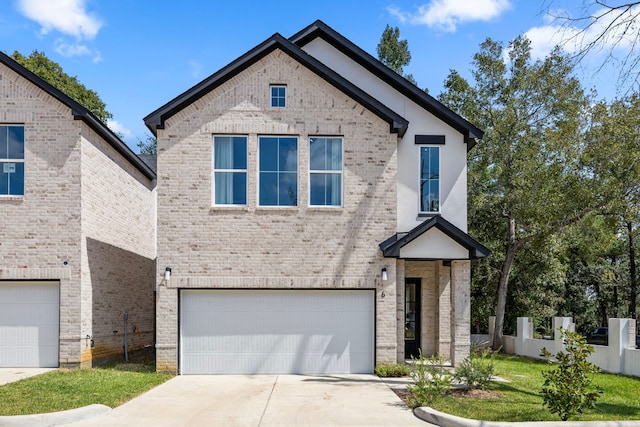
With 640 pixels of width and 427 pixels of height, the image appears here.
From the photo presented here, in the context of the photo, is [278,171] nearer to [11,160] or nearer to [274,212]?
[274,212]

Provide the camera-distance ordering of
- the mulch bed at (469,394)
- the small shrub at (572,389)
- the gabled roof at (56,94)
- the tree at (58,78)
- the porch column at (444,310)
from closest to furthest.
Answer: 1. the small shrub at (572,389)
2. the mulch bed at (469,394)
3. the gabled roof at (56,94)
4. the porch column at (444,310)
5. the tree at (58,78)

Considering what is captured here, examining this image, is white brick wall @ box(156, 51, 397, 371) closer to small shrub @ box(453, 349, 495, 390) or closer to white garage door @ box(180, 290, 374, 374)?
white garage door @ box(180, 290, 374, 374)

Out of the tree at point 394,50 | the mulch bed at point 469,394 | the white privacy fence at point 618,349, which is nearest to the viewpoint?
the mulch bed at point 469,394

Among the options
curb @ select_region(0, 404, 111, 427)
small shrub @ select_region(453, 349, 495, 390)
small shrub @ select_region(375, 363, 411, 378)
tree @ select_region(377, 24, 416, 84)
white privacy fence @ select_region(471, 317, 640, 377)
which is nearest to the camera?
curb @ select_region(0, 404, 111, 427)

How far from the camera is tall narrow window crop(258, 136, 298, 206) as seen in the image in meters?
15.3

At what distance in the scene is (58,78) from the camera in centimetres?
3319

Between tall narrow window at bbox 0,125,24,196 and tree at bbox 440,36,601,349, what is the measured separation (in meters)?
16.2

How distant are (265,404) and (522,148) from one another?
16.9m

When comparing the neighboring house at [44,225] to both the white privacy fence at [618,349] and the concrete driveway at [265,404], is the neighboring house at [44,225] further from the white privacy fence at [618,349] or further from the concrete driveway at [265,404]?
the white privacy fence at [618,349]

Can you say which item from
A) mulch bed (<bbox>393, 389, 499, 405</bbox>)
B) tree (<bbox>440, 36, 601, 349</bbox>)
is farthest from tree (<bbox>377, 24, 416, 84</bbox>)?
mulch bed (<bbox>393, 389, 499, 405</bbox>)

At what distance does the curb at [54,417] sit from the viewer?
8.81 m

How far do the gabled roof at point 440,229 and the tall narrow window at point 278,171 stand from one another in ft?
8.81

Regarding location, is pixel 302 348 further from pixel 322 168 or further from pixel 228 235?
pixel 322 168

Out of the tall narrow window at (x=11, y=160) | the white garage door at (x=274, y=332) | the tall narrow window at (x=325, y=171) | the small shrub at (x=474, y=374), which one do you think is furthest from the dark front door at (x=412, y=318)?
the tall narrow window at (x=11, y=160)
